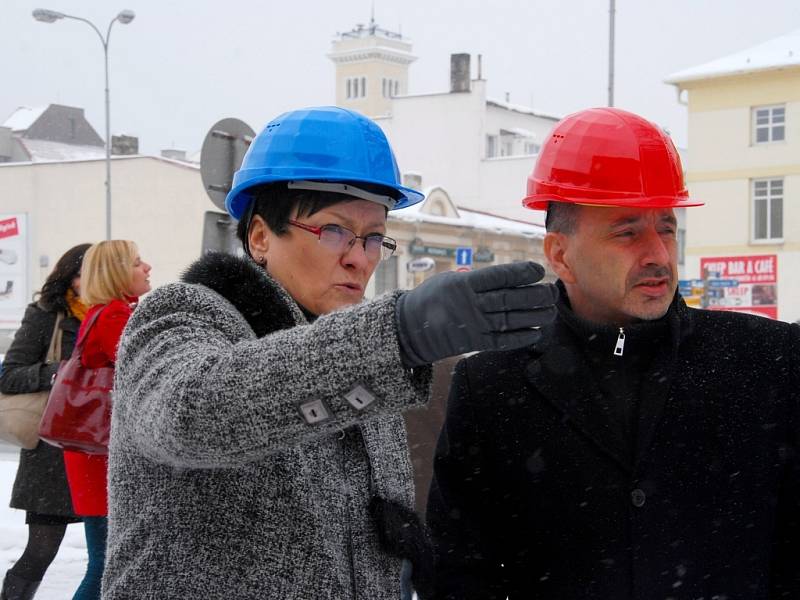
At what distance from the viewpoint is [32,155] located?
50.0 meters

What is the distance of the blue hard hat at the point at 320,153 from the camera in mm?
1987

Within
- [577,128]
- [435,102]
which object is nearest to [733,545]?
[577,128]

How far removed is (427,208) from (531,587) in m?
29.1

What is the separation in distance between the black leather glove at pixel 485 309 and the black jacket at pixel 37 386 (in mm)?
3925

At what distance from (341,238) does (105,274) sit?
9.63ft

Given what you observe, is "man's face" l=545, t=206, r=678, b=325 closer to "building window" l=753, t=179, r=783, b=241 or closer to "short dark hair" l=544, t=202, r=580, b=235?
"short dark hair" l=544, t=202, r=580, b=235

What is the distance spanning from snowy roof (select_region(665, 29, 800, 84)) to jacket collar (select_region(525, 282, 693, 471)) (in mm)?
30782

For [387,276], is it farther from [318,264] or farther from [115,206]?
[318,264]

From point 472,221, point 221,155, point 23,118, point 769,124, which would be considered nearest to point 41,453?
point 221,155

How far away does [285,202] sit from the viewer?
6.57 ft

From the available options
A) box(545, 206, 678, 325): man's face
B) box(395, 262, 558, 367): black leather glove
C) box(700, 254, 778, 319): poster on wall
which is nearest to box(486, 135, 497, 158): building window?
box(700, 254, 778, 319): poster on wall

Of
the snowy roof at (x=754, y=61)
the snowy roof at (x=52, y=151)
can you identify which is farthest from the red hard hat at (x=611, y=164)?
the snowy roof at (x=52, y=151)

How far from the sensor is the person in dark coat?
4.85 meters

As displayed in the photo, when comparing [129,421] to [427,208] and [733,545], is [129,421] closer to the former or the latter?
[733,545]
